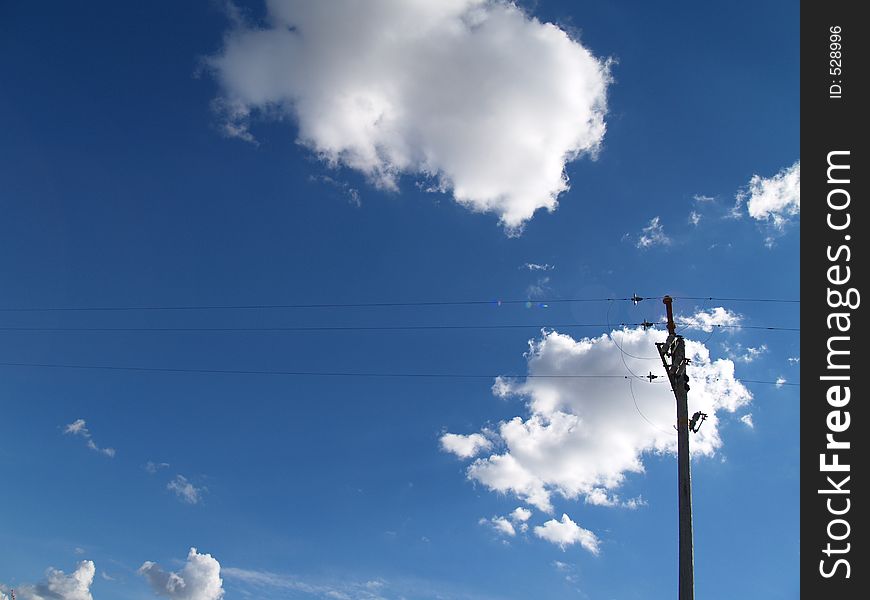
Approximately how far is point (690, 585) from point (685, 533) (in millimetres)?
1006

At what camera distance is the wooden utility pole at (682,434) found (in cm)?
1233

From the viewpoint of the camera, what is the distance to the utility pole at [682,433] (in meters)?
12.3

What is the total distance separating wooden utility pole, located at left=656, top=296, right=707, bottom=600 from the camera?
1233cm

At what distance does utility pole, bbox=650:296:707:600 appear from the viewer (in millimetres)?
12328

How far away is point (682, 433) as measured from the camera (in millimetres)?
13992

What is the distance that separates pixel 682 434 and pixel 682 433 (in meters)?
0.03
